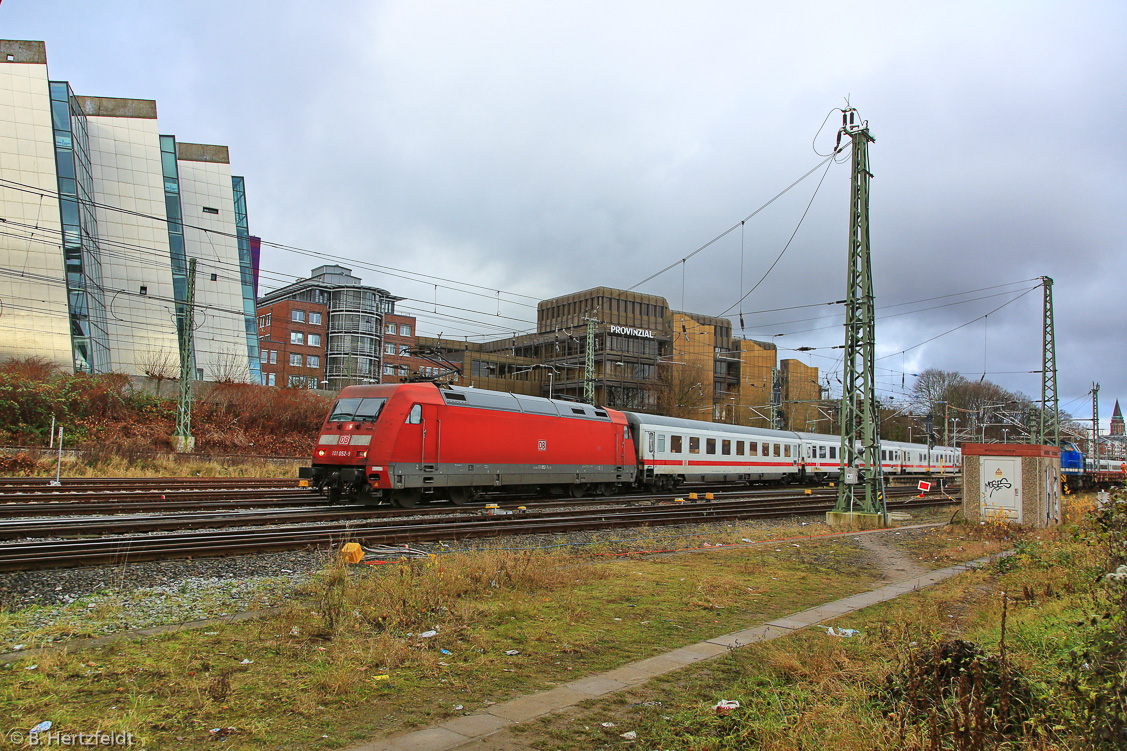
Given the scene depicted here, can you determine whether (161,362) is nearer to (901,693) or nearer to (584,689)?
(584,689)

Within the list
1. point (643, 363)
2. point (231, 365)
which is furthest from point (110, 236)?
point (643, 363)

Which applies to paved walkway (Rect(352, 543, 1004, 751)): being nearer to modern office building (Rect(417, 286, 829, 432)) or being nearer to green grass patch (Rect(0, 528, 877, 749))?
green grass patch (Rect(0, 528, 877, 749))

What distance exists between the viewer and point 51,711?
446 cm

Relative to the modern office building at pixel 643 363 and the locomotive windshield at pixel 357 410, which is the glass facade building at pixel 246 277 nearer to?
the modern office building at pixel 643 363

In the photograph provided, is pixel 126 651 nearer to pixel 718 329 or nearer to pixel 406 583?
pixel 406 583

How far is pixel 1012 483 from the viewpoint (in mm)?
16547

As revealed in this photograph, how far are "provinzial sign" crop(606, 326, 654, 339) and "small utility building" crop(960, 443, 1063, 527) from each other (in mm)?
56190

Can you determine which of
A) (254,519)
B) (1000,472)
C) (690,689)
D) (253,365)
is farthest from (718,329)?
(690,689)

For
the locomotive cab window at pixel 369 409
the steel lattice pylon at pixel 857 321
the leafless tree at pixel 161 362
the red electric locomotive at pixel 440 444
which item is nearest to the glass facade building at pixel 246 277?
the leafless tree at pixel 161 362

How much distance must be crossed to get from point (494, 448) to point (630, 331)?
55.8 m

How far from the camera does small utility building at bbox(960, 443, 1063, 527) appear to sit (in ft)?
53.4

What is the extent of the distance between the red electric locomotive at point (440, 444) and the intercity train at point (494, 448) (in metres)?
0.03

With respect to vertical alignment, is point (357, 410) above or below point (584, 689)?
above

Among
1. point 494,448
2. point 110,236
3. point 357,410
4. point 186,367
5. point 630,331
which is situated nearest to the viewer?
point 357,410
